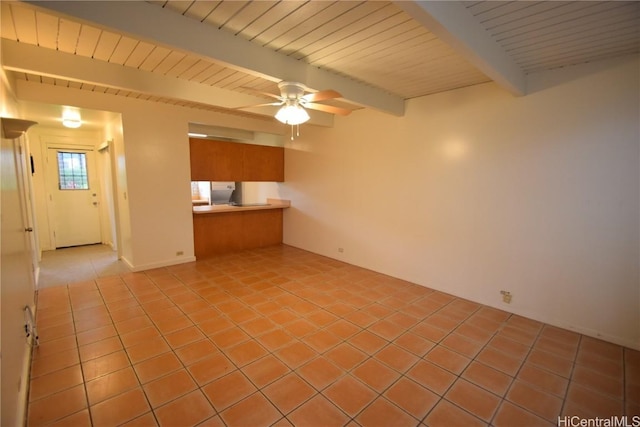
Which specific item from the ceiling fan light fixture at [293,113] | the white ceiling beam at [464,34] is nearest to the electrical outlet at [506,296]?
the white ceiling beam at [464,34]

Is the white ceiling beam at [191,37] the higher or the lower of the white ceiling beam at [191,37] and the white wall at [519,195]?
the higher

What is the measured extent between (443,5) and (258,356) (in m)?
2.81

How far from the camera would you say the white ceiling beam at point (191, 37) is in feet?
5.52

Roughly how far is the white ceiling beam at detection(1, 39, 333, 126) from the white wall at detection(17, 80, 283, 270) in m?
1.12

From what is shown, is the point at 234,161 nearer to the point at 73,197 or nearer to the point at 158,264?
the point at 158,264

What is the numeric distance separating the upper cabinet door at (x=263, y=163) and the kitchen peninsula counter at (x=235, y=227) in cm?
58

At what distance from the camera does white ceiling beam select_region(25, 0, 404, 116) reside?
168 cm

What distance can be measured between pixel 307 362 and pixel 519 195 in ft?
8.93

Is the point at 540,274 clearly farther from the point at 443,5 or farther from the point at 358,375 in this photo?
the point at 443,5

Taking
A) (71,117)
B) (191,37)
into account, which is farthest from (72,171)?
(191,37)

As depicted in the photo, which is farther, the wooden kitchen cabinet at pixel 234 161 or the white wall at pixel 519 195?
the wooden kitchen cabinet at pixel 234 161

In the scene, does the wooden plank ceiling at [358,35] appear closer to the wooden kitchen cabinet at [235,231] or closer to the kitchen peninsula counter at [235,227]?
the kitchen peninsula counter at [235,227]

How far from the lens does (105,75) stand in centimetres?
280

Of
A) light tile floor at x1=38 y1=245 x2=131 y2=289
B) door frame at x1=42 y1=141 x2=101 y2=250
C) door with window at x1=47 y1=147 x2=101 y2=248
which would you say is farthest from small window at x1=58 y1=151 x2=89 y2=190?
light tile floor at x1=38 y1=245 x2=131 y2=289
